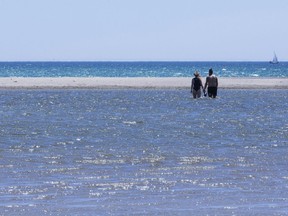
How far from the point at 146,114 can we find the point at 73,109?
15.2 feet

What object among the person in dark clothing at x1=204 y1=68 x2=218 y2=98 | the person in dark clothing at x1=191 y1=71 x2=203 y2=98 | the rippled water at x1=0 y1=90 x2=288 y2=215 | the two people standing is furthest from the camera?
the person in dark clothing at x1=191 y1=71 x2=203 y2=98

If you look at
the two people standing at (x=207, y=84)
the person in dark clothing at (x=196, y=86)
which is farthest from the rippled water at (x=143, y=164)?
the person in dark clothing at (x=196, y=86)

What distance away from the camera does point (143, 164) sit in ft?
57.5

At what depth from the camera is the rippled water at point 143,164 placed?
12.7m

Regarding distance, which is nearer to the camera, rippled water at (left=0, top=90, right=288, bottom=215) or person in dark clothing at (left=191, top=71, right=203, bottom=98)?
rippled water at (left=0, top=90, right=288, bottom=215)

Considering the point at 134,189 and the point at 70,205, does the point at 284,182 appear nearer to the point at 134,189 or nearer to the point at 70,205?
the point at 134,189

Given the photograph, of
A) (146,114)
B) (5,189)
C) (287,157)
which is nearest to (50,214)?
(5,189)

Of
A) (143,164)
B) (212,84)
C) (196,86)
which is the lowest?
(196,86)

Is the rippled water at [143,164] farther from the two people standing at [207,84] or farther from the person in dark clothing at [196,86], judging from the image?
the person in dark clothing at [196,86]

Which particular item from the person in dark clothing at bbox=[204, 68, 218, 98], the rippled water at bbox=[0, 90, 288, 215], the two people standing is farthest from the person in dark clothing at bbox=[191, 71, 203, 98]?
the rippled water at bbox=[0, 90, 288, 215]

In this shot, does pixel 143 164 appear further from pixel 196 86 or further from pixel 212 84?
pixel 196 86

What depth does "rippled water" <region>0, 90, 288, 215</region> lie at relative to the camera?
12.7 meters

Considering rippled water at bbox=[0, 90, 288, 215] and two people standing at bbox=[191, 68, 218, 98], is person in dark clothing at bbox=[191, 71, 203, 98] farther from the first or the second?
rippled water at bbox=[0, 90, 288, 215]

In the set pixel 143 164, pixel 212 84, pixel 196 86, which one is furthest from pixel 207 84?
pixel 143 164
